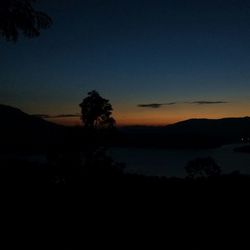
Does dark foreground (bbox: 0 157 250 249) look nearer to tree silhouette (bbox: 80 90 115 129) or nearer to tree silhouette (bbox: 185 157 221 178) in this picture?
tree silhouette (bbox: 80 90 115 129)

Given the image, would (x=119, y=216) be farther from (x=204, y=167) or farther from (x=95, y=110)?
(x=204, y=167)

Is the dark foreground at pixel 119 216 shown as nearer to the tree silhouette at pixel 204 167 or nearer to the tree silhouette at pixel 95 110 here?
the tree silhouette at pixel 95 110

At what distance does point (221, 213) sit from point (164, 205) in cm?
193

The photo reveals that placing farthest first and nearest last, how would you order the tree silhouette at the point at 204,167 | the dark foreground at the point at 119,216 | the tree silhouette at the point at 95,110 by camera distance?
the tree silhouette at the point at 204,167 < the tree silhouette at the point at 95,110 < the dark foreground at the point at 119,216

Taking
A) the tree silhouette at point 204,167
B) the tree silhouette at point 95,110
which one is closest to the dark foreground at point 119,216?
the tree silhouette at point 95,110

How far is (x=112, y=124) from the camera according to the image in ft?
99.1

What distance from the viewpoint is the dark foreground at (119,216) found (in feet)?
30.8

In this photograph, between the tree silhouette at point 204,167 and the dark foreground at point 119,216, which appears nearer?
the dark foreground at point 119,216

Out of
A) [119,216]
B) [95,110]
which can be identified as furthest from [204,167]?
[119,216]

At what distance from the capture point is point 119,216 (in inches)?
463

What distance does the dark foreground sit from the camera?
30.8 feet

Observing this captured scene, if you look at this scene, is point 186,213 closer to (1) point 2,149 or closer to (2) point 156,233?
(2) point 156,233

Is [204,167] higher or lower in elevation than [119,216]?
lower

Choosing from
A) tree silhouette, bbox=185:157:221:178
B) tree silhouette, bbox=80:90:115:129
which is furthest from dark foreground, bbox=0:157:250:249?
tree silhouette, bbox=185:157:221:178
